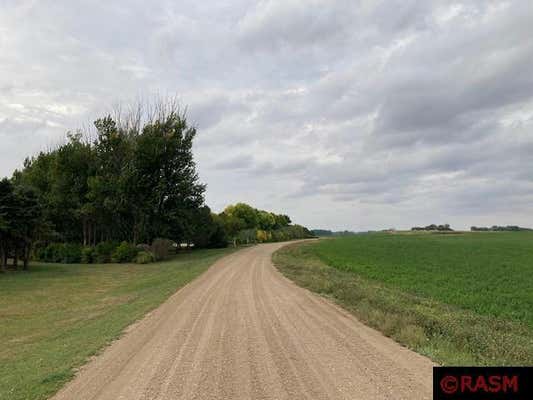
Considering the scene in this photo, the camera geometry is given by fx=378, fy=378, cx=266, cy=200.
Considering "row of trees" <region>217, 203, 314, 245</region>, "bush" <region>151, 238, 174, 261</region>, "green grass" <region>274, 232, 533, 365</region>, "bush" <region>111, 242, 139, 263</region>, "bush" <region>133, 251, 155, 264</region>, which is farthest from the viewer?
"row of trees" <region>217, 203, 314, 245</region>

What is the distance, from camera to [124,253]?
133 ft

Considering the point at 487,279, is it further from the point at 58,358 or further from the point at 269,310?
the point at 58,358

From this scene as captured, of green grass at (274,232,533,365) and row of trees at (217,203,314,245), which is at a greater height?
row of trees at (217,203,314,245)

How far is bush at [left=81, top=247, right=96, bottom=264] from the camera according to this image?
41.5m

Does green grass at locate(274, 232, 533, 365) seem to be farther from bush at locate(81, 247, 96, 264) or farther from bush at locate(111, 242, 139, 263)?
bush at locate(81, 247, 96, 264)

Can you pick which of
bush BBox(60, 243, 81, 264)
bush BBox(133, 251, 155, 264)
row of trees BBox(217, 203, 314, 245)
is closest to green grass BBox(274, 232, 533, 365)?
bush BBox(133, 251, 155, 264)

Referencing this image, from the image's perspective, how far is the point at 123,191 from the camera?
136 feet

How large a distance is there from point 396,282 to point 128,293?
15281 mm

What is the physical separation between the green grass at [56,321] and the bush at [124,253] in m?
11.2

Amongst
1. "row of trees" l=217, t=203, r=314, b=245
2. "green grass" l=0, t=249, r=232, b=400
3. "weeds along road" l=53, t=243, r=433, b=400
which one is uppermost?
"row of trees" l=217, t=203, r=314, b=245

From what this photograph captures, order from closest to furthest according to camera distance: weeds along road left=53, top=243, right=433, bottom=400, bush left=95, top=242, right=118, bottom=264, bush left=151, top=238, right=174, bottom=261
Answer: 1. weeds along road left=53, top=243, right=433, bottom=400
2. bush left=95, top=242, right=118, bottom=264
3. bush left=151, top=238, right=174, bottom=261

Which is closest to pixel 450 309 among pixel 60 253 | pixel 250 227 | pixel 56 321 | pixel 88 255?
pixel 56 321

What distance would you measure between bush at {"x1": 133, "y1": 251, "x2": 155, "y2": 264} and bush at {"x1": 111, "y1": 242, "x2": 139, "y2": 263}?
0.79 m

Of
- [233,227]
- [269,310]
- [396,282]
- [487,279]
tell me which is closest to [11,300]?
[269,310]
